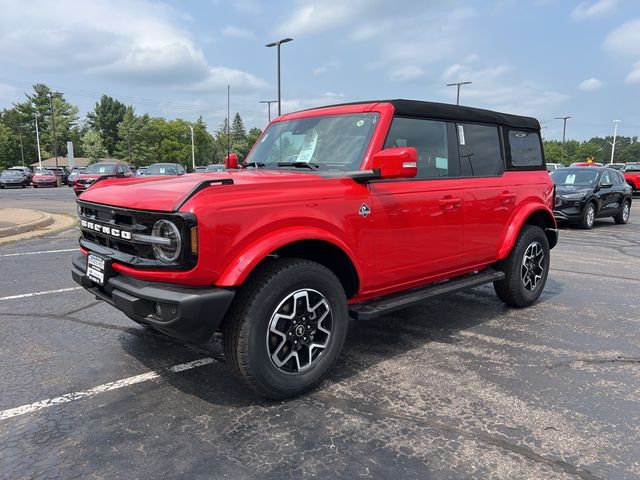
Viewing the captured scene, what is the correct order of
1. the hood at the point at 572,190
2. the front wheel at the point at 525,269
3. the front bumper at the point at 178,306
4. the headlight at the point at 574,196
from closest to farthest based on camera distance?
the front bumper at the point at 178,306
the front wheel at the point at 525,269
the headlight at the point at 574,196
the hood at the point at 572,190

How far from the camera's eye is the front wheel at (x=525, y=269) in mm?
5070

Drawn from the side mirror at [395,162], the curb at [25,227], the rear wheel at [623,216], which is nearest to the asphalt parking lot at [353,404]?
the side mirror at [395,162]

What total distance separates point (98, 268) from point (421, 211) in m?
2.40

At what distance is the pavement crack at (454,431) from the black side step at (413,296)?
0.62 m

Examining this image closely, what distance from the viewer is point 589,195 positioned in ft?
42.4

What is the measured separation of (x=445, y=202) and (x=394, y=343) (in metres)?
1.28

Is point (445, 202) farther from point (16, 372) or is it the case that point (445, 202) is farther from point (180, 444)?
point (16, 372)

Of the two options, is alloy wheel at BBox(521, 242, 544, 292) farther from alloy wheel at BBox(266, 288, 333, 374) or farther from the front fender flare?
the front fender flare

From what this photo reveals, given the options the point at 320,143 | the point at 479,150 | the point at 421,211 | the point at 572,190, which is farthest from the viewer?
the point at 572,190

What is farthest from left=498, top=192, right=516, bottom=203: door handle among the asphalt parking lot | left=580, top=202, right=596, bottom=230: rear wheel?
left=580, top=202, right=596, bottom=230: rear wheel

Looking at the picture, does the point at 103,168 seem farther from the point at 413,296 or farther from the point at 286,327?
the point at 286,327

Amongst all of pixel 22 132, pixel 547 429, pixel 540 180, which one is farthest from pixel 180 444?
pixel 22 132

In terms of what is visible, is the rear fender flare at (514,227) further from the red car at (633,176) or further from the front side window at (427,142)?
the red car at (633,176)

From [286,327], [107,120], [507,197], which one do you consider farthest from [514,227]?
[107,120]
